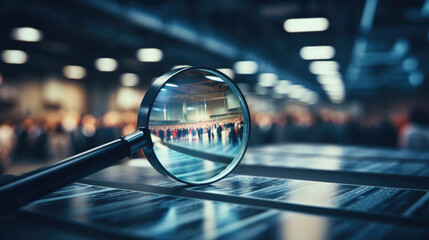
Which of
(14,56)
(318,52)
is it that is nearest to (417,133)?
(318,52)

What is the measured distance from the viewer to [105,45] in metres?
9.50

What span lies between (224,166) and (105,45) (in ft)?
31.3

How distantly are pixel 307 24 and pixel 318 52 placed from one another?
11.0ft

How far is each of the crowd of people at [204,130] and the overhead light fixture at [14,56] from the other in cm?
1064

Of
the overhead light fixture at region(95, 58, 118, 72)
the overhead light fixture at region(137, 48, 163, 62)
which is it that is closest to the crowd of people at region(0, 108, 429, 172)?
the overhead light fixture at region(137, 48, 163, 62)

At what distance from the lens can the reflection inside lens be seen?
0.71 m

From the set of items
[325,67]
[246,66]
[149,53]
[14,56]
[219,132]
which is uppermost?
[14,56]

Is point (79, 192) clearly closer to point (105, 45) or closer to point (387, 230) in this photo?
point (387, 230)

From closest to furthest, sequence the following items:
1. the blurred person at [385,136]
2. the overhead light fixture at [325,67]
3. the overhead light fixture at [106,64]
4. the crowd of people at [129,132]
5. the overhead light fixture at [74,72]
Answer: the crowd of people at [129,132]
the blurred person at [385,136]
the overhead light fixture at [325,67]
the overhead light fixture at [106,64]
the overhead light fixture at [74,72]

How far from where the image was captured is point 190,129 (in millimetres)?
730

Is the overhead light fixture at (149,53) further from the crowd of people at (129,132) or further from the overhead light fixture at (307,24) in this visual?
the overhead light fixture at (307,24)

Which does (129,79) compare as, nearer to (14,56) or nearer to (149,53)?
(14,56)

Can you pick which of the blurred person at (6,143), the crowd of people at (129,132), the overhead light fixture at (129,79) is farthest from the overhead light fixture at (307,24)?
the overhead light fixture at (129,79)

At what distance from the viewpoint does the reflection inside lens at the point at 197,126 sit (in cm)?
71
